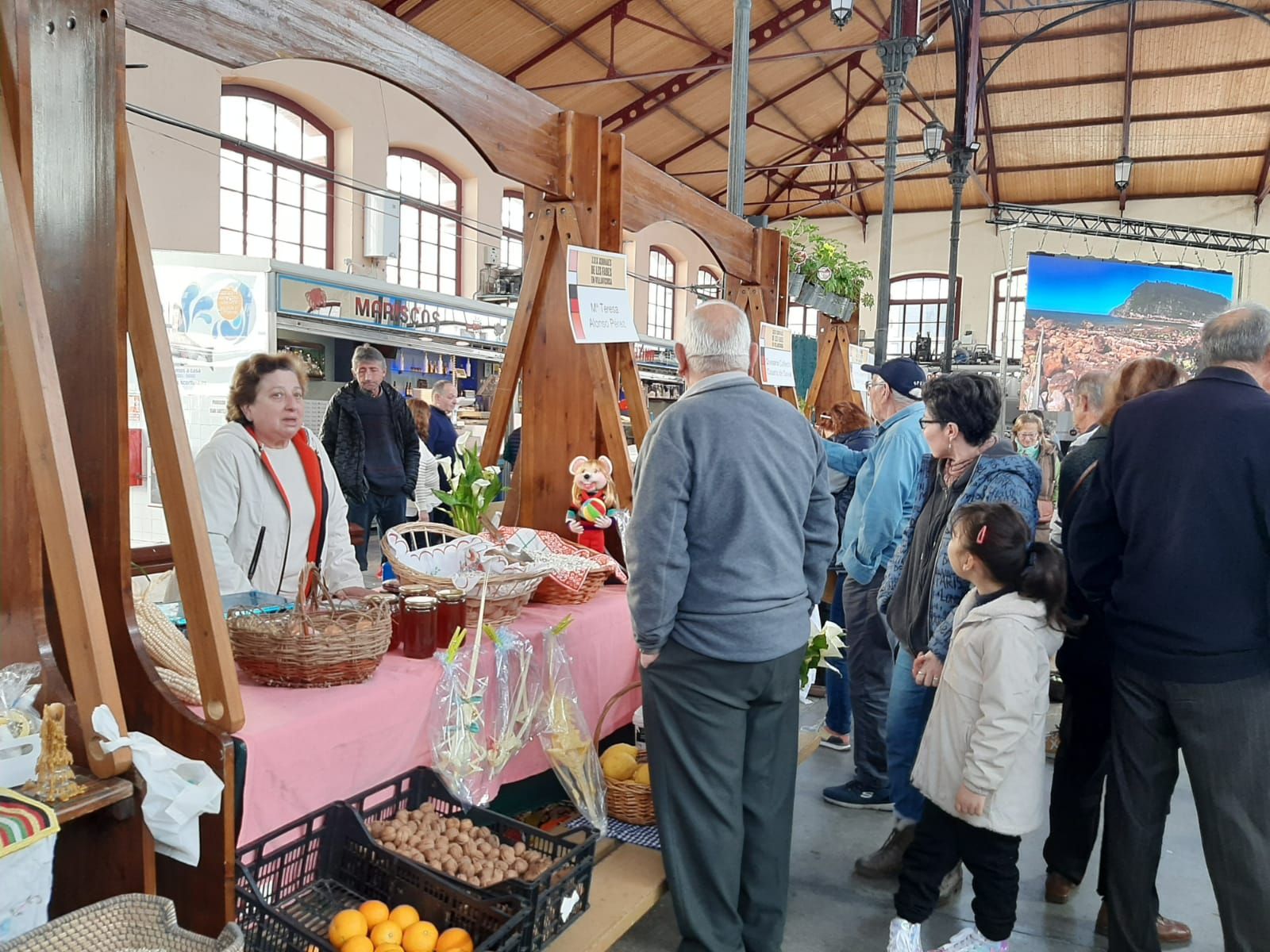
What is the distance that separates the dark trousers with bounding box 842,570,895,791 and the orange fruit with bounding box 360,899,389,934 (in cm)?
211

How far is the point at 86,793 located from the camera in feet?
5.02

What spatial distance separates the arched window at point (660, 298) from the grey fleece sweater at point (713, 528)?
16.6 meters

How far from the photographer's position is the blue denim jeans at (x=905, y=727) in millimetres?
2766

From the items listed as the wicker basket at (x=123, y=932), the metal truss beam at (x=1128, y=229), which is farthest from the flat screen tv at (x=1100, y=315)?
the wicker basket at (x=123, y=932)

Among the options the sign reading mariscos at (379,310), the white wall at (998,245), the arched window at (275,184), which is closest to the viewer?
the sign reading mariscos at (379,310)

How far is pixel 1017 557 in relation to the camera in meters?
2.36

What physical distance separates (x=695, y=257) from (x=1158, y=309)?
890 centimetres

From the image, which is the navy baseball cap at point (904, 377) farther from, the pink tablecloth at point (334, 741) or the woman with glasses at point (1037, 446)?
the woman with glasses at point (1037, 446)

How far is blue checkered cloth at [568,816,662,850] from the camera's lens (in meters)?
2.64

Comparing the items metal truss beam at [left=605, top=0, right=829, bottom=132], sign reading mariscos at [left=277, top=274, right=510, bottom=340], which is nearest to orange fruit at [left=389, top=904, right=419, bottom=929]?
sign reading mariscos at [left=277, top=274, right=510, bottom=340]

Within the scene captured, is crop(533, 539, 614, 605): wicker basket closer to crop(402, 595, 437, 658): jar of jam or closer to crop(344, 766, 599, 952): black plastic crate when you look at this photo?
crop(402, 595, 437, 658): jar of jam

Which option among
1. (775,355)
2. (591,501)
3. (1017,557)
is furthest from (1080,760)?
(775,355)

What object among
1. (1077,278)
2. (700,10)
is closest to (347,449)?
(700,10)

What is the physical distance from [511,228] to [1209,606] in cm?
1458
